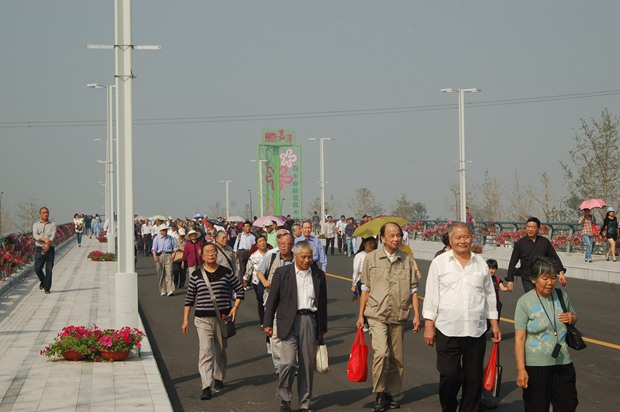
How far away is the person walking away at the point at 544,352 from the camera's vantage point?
734 cm

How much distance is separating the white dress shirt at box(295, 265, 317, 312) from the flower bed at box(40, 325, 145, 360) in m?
3.31

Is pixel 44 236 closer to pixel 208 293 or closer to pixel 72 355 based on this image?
pixel 72 355

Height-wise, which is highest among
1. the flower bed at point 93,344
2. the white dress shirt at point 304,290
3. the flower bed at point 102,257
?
the white dress shirt at point 304,290

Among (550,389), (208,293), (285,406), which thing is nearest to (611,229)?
(208,293)

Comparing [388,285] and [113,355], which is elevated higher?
[388,285]

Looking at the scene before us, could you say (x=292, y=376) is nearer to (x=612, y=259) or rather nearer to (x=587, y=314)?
(x=587, y=314)

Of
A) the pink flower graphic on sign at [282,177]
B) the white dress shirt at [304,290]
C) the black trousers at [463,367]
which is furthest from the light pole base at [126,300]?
the pink flower graphic on sign at [282,177]

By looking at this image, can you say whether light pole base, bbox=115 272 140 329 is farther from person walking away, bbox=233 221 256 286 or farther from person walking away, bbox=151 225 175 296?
person walking away, bbox=151 225 175 296

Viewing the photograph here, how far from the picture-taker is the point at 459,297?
8.35 metres

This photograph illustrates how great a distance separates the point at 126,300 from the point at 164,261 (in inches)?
446

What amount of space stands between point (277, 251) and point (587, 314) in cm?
800

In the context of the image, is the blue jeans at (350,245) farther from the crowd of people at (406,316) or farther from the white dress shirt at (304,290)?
the white dress shirt at (304,290)

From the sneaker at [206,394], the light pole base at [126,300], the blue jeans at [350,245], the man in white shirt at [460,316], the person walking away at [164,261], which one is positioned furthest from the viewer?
the blue jeans at [350,245]

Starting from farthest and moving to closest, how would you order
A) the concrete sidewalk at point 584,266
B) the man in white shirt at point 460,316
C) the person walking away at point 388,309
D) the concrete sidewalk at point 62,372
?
the concrete sidewalk at point 584,266 < the person walking away at point 388,309 < the concrete sidewalk at point 62,372 < the man in white shirt at point 460,316
